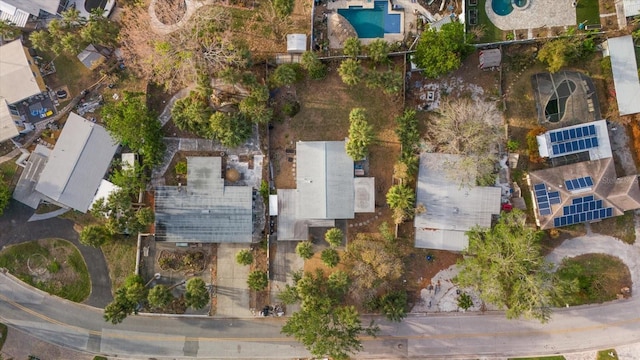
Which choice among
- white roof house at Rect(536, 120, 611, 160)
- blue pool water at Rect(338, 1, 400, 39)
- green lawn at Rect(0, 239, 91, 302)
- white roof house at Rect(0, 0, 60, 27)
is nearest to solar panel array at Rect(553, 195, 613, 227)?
white roof house at Rect(536, 120, 611, 160)

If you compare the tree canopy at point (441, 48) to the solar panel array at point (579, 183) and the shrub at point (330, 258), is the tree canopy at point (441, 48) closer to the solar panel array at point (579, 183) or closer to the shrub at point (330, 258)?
the solar panel array at point (579, 183)

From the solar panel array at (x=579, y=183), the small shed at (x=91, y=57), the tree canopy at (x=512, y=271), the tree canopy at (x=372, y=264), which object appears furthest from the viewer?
the small shed at (x=91, y=57)

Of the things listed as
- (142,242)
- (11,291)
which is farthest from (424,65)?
(11,291)

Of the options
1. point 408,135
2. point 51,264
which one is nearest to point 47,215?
point 51,264

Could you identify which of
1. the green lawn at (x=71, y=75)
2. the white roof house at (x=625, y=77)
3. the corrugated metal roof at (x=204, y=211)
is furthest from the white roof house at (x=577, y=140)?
the green lawn at (x=71, y=75)

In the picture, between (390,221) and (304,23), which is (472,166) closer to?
(390,221)
